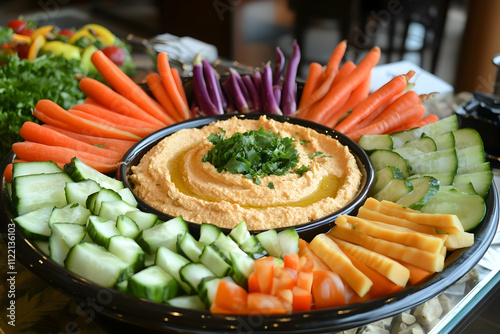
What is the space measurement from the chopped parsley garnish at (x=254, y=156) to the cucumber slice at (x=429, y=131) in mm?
592

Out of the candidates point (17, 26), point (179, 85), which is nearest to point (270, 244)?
point (179, 85)

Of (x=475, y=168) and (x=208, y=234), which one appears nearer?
(x=208, y=234)

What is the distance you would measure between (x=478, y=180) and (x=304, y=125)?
1.04 m

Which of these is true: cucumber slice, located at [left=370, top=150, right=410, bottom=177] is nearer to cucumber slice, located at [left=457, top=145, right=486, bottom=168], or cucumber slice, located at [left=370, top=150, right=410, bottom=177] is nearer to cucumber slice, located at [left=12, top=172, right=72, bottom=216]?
cucumber slice, located at [left=457, top=145, right=486, bottom=168]

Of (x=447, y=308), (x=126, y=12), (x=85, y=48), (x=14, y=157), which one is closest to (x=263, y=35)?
(x=126, y=12)

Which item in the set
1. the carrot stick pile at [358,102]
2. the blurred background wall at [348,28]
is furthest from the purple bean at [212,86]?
the blurred background wall at [348,28]

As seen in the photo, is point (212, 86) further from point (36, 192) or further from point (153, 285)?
point (153, 285)

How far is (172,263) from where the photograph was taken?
5.24 feet

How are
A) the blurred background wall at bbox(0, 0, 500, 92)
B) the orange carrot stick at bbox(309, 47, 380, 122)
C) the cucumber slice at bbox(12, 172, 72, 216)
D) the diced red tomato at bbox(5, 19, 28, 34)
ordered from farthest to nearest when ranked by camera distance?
1. the blurred background wall at bbox(0, 0, 500, 92)
2. the diced red tomato at bbox(5, 19, 28, 34)
3. the orange carrot stick at bbox(309, 47, 380, 122)
4. the cucumber slice at bbox(12, 172, 72, 216)

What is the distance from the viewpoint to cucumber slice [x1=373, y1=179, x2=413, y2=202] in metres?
2.17

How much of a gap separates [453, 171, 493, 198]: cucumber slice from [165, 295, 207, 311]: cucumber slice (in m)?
1.35

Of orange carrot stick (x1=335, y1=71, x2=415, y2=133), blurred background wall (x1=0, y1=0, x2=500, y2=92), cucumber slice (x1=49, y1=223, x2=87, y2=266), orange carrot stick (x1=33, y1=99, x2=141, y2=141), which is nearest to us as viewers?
cucumber slice (x1=49, y1=223, x2=87, y2=266)

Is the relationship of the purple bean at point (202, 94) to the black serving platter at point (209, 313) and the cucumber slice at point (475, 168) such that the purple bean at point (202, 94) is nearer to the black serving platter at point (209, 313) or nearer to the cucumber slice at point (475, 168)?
the cucumber slice at point (475, 168)

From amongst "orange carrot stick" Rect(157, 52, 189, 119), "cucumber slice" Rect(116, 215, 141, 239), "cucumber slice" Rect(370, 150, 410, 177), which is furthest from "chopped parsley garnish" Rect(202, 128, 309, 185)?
"orange carrot stick" Rect(157, 52, 189, 119)
